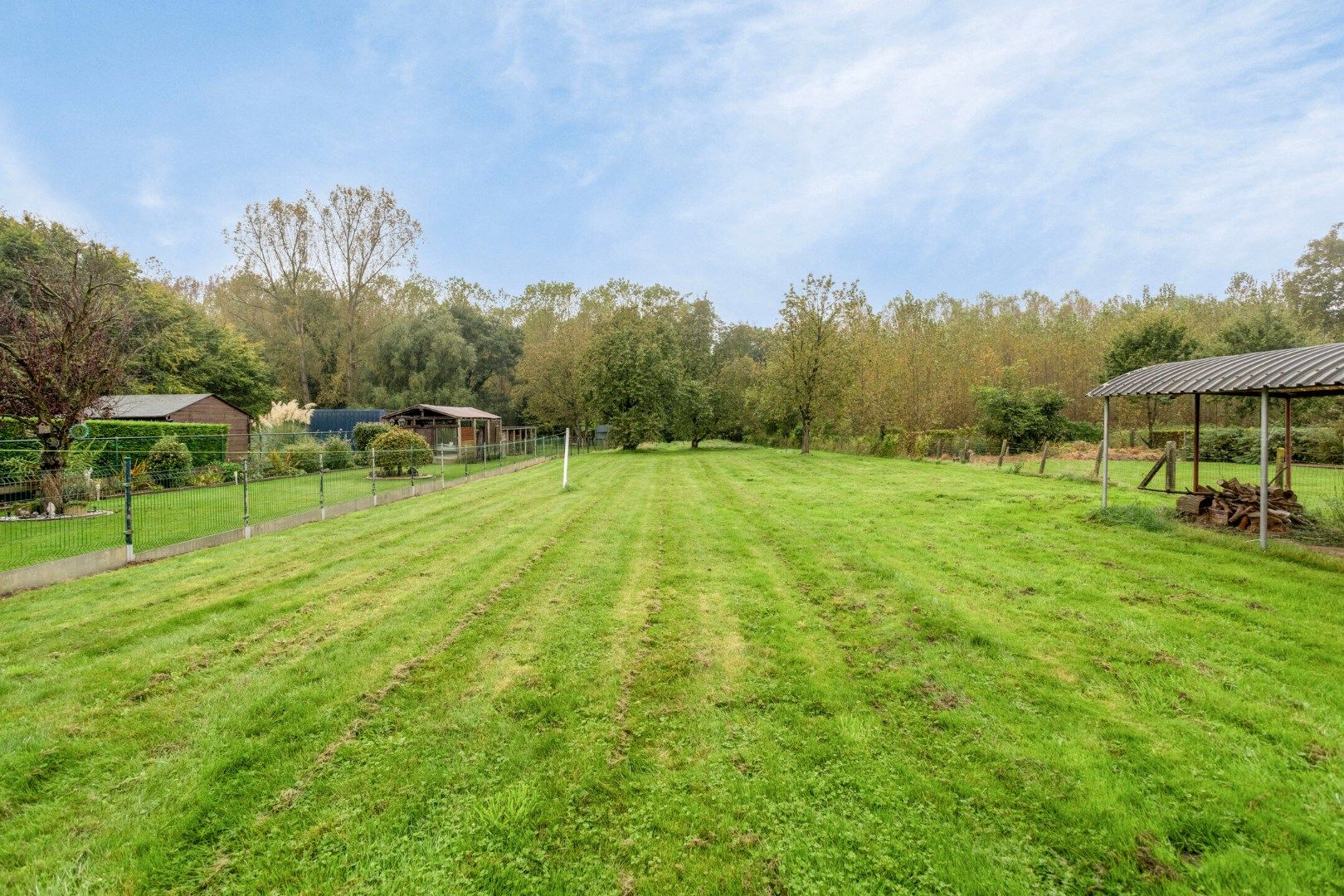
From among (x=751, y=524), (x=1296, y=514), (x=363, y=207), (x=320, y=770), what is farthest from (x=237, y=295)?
(x=1296, y=514)

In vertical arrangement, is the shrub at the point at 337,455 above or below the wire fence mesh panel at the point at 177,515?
above

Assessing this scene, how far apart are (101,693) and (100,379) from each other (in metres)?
12.5

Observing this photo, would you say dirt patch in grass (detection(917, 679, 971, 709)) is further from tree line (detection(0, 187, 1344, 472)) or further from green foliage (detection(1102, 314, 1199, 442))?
green foliage (detection(1102, 314, 1199, 442))

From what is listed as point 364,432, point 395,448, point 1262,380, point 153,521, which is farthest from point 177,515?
point 1262,380

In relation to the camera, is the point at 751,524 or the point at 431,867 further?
the point at 751,524

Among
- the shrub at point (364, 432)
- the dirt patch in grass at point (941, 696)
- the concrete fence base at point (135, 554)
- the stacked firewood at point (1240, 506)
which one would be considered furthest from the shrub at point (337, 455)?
the stacked firewood at point (1240, 506)

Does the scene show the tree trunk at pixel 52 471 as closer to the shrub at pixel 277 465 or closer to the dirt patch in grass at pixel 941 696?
the shrub at pixel 277 465

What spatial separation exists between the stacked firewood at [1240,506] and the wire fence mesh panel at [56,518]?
15.3m

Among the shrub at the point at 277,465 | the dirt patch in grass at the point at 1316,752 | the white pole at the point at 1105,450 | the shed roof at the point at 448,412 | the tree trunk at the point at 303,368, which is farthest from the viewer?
the tree trunk at the point at 303,368

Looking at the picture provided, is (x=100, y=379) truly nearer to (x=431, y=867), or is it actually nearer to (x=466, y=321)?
(x=431, y=867)

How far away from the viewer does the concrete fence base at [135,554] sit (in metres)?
5.97

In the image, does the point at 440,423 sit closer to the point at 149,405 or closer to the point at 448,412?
the point at 448,412

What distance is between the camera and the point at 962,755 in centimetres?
286

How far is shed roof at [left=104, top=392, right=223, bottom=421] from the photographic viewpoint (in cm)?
1908
